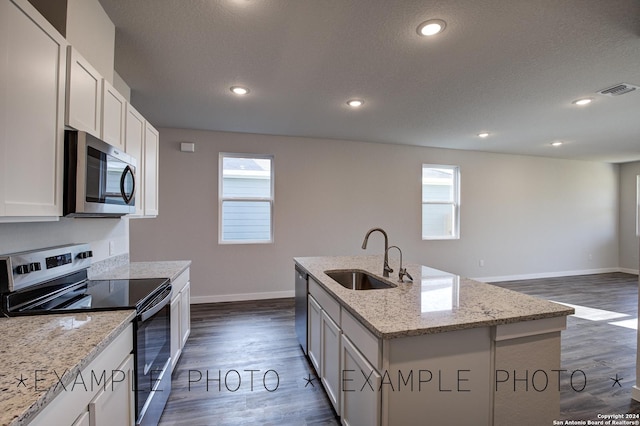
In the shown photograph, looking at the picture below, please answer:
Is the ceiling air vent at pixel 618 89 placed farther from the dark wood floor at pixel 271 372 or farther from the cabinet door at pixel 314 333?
the cabinet door at pixel 314 333

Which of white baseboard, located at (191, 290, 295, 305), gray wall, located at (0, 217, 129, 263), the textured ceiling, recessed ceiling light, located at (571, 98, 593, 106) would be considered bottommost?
white baseboard, located at (191, 290, 295, 305)

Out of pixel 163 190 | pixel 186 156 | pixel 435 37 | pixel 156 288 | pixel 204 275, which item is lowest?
pixel 204 275

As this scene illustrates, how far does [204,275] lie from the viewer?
14.0 feet

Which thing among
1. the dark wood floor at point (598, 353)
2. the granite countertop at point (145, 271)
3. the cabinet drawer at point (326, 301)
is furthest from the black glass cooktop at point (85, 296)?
the dark wood floor at point (598, 353)

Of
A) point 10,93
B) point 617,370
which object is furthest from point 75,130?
point 617,370

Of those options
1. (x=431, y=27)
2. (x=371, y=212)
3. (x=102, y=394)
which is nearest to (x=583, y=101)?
(x=431, y=27)

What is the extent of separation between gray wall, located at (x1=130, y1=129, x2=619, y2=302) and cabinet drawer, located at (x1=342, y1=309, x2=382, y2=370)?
306 centimetres

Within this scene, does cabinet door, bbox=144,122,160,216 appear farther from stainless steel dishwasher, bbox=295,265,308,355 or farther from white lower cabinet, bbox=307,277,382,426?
white lower cabinet, bbox=307,277,382,426

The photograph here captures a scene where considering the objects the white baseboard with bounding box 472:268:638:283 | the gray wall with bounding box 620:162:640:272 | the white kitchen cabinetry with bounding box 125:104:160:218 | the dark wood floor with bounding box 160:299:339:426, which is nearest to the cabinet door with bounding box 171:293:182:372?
the dark wood floor with bounding box 160:299:339:426

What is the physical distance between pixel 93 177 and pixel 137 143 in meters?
0.91

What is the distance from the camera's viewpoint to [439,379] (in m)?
1.30

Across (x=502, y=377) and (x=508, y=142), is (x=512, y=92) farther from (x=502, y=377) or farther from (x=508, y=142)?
(x=502, y=377)

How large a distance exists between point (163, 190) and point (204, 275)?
4.56 ft

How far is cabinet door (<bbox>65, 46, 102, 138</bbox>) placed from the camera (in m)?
A: 1.33
